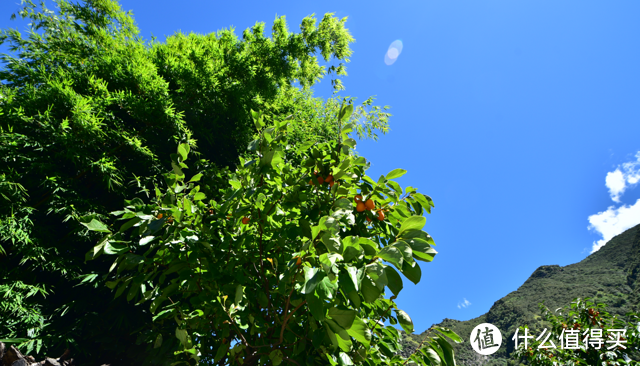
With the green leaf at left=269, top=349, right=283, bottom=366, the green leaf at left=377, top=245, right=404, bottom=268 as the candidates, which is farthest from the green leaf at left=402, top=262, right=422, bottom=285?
the green leaf at left=269, top=349, right=283, bottom=366

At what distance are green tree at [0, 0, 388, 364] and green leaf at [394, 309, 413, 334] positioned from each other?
71.9 inches

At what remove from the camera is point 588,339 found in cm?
281

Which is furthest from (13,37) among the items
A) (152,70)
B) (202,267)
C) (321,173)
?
(321,173)

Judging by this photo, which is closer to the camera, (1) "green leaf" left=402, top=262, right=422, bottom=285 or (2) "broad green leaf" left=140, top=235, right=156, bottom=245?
(1) "green leaf" left=402, top=262, right=422, bottom=285

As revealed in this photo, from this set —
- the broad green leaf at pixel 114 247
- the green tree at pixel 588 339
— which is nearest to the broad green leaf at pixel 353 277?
the broad green leaf at pixel 114 247

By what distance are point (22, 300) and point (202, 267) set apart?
1701 millimetres

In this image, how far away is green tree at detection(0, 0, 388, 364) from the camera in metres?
Answer: 1.99

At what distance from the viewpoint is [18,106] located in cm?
229

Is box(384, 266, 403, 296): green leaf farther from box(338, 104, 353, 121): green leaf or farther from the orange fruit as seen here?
box(338, 104, 353, 121): green leaf

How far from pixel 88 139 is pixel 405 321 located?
2.68 meters

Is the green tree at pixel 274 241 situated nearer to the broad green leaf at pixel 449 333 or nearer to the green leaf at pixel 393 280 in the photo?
the broad green leaf at pixel 449 333

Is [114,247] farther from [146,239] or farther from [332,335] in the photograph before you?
[332,335]

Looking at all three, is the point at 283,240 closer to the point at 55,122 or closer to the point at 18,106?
the point at 55,122

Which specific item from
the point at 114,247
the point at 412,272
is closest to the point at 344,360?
the point at 412,272
